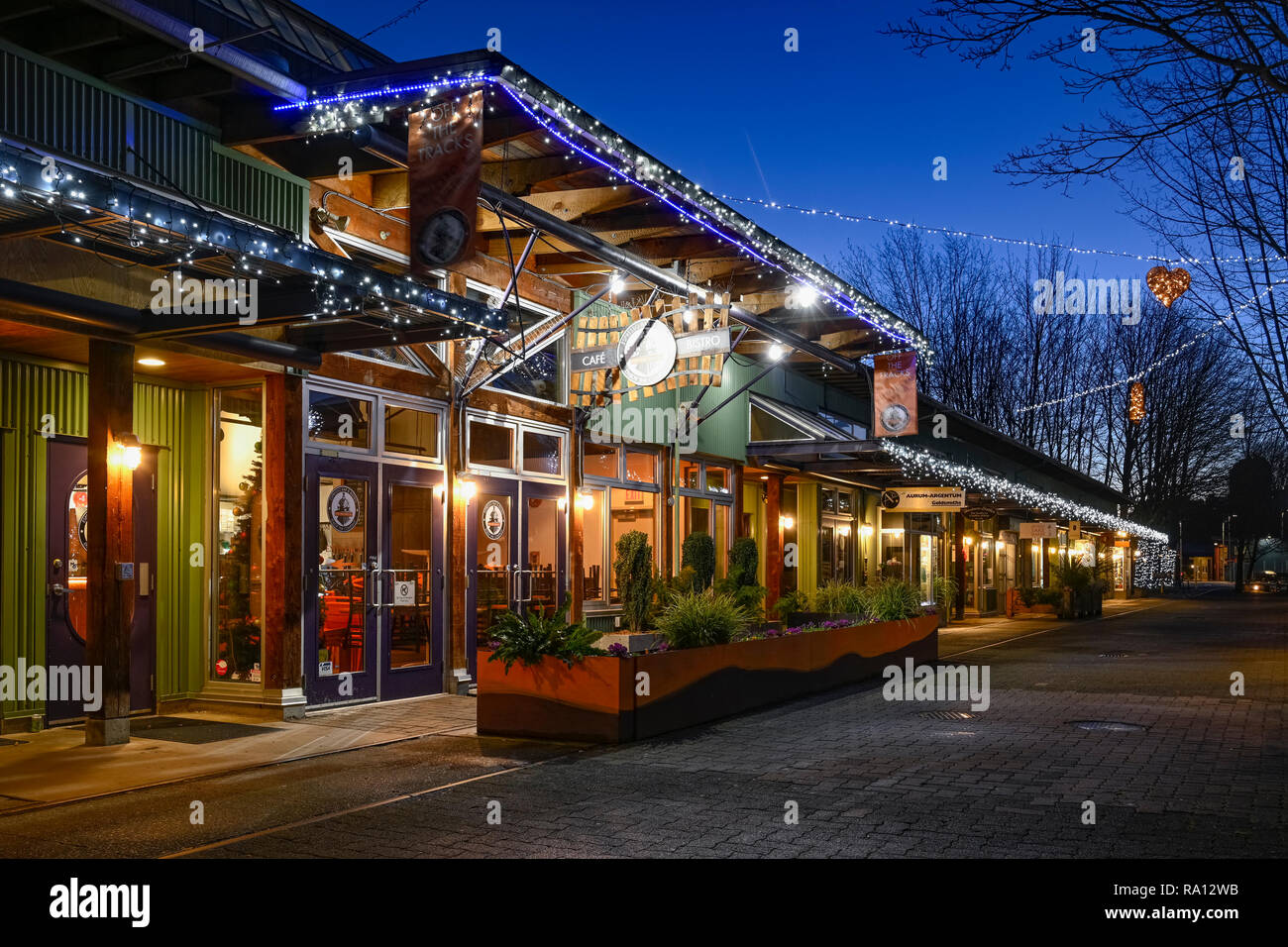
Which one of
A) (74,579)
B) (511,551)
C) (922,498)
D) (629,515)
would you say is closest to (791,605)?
(629,515)

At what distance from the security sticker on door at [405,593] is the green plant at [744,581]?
12.6 ft

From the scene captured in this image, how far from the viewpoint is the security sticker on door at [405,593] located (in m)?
13.4

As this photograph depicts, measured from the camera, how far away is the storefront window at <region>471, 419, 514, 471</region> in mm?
14930

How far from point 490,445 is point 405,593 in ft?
8.45

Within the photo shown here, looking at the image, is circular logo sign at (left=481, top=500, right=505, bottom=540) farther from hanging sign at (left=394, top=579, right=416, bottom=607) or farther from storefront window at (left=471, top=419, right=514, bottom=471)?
hanging sign at (left=394, top=579, right=416, bottom=607)

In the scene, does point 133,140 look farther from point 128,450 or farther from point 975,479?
point 975,479

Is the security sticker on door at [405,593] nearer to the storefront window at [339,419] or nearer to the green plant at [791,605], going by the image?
the storefront window at [339,419]

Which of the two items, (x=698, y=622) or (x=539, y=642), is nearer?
(x=539, y=642)

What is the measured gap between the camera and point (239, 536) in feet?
40.4

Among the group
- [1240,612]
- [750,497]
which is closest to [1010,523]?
[1240,612]

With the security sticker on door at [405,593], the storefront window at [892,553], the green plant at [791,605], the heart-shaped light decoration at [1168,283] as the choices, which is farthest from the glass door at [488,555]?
the storefront window at [892,553]
